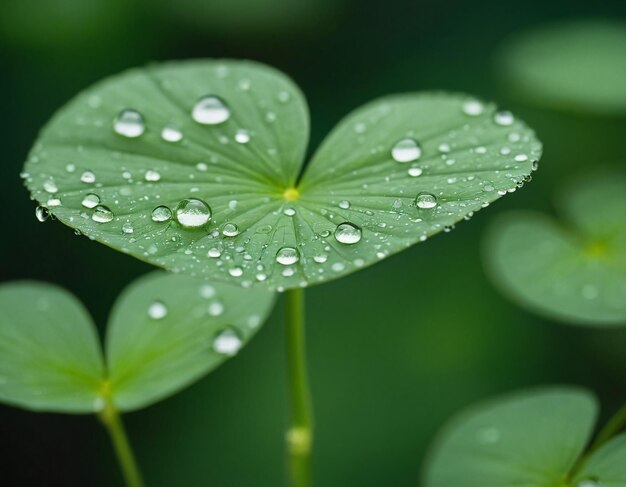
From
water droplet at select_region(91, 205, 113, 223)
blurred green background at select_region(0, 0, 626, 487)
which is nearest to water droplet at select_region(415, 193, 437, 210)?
water droplet at select_region(91, 205, 113, 223)

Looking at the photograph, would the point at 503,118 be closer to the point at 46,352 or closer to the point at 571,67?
the point at 46,352

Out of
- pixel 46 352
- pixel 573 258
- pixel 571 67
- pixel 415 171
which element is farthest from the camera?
pixel 571 67

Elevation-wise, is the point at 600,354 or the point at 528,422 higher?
the point at 600,354

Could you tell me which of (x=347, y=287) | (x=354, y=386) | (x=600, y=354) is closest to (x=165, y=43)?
(x=347, y=287)

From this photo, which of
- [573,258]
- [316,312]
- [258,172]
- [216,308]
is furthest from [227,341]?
[316,312]

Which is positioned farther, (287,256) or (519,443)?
(519,443)

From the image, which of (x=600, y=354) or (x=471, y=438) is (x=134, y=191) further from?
(x=600, y=354)
